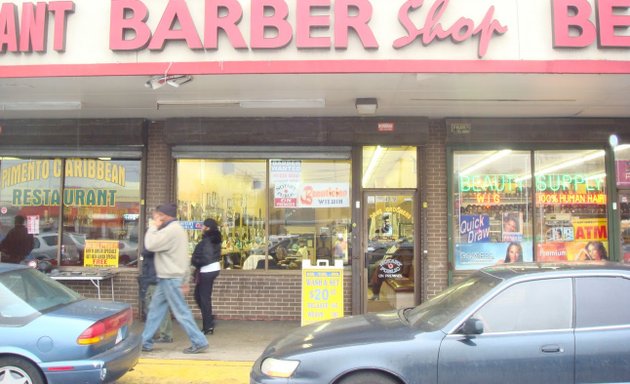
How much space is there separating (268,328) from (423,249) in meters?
2.79

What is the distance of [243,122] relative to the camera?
855 centimetres

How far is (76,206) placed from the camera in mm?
9070

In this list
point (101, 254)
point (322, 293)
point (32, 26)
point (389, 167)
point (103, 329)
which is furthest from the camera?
point (101, 254)

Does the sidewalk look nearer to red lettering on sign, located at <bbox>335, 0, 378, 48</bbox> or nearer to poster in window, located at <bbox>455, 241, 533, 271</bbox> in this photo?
poster in window, located at <bbox>455, 241, 533, 271</bbox>

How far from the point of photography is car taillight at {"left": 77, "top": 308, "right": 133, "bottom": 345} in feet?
14.8

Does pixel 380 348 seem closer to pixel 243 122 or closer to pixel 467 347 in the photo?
pixel 467 347

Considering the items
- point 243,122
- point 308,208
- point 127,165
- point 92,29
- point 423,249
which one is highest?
point 92,29

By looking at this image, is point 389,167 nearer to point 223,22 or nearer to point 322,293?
point 322,293

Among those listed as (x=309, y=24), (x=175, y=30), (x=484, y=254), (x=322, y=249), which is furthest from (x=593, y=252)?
(x=175, y=30)

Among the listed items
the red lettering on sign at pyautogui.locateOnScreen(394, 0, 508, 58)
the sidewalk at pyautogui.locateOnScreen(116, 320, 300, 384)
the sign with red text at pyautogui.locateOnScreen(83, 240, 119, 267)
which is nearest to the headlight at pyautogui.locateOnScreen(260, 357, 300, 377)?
the sidewalk at pyautogui.locateOnScreen(116, 320, 300, 384)

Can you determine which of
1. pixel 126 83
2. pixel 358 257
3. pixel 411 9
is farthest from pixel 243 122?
pixel 411 9

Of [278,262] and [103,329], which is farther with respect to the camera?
[278,262]

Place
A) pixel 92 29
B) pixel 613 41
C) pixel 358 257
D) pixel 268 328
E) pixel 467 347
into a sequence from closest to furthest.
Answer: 1. pixel 467 347
2. pixel 613 41
3. pixel 92 29
4. pixel 268 328
5. pixel 358 257

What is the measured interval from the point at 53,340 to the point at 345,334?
97.0 inches
